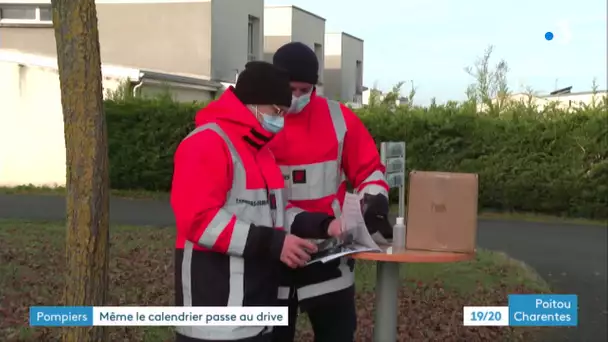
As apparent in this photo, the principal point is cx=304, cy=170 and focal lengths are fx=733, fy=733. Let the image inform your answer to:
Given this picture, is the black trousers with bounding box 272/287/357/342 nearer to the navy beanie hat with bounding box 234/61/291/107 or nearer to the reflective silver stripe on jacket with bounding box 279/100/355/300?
the reflective silver stripe on jacket with bounding box 279/100/355/300

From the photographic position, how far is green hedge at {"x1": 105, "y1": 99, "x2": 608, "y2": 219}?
14203 mm

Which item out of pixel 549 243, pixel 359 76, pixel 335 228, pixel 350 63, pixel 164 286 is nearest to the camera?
pixel 335 228

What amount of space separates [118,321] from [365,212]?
1.36 meters

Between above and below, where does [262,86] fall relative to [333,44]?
below

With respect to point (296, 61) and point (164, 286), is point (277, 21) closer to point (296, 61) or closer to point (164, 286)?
point (164, 286)

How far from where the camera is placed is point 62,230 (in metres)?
10.1

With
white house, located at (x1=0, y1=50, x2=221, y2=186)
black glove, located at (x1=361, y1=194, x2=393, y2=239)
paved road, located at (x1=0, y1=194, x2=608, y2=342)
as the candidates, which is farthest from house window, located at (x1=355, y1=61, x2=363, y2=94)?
black glove, located at (x1=361, y1=194, x2=393, y2=239)

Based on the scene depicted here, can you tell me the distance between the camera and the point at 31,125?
16766mm

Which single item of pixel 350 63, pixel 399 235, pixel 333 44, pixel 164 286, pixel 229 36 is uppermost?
pixel 333 44

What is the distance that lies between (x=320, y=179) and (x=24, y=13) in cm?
2121

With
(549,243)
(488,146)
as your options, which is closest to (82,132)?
(549,243)

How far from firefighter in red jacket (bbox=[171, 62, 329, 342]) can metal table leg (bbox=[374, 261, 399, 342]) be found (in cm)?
83

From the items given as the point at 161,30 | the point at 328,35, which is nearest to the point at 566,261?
the point at 161,30

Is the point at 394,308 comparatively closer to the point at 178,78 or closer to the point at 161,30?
the point at 178,78
